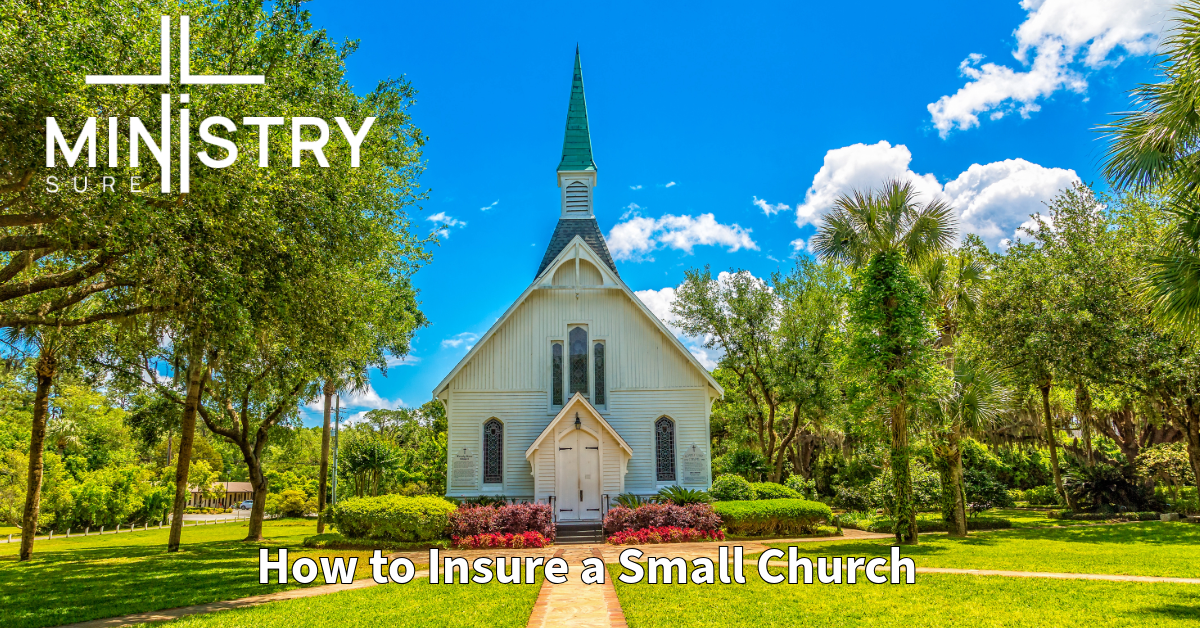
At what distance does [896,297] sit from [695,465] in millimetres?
9525

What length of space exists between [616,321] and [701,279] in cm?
673

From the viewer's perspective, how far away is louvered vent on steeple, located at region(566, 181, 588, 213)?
91.9 ft

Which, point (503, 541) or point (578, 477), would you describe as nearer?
point (503, 541)

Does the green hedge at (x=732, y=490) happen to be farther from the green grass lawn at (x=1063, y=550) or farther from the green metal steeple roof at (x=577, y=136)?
the green metal steeple roof at (x=577, y=136)

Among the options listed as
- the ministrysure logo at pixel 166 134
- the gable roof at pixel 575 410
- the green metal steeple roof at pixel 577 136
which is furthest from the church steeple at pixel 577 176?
the ministrysure logo at pixel 166 134

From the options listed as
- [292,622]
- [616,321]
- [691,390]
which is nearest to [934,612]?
[292,622]

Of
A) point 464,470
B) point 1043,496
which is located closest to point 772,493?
point 464,470

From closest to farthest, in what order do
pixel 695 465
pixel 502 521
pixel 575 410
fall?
pixel 502 521 → pixel 575 410 → pixel 695 465

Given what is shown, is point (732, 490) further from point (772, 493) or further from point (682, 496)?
point (682, 496)

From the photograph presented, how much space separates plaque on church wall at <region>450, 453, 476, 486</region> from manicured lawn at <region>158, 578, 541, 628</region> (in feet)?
38.0

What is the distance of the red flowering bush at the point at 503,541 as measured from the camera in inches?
736

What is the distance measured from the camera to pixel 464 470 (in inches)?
927

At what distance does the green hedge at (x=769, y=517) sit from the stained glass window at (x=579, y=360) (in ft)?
22.1

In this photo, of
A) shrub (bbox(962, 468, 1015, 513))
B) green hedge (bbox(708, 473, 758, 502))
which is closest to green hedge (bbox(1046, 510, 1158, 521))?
shrub (bbox(962, 468, 1015, 513))
